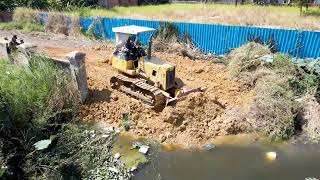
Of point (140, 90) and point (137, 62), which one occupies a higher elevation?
point (137, 62)

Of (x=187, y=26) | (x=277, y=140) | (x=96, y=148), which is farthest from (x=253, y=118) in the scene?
(x=187, y=26)

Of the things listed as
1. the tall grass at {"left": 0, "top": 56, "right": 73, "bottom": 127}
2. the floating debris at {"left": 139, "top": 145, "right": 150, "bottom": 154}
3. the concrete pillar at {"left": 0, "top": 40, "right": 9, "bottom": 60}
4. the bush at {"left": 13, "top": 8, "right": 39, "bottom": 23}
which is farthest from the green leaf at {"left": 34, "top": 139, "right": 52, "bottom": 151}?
the bush at {"left": 13, "top": 8, "right": 39, "bottom": 23}

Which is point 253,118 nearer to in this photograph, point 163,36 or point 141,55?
point 141,55

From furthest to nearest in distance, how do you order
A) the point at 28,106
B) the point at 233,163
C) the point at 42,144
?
the point at 233,163 → the point at 28,106 → the point at 42,144

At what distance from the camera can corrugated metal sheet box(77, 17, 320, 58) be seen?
13445 millimetres

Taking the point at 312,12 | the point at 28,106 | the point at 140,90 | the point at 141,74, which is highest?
the point at 312,12

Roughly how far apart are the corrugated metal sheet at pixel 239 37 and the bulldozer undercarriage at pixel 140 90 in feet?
17.2

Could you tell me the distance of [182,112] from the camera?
402 inches

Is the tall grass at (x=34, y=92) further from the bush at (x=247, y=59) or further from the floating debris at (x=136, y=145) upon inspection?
the bush at (x=247, y=59)

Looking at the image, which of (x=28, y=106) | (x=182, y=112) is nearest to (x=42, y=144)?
(x=28, y=106)

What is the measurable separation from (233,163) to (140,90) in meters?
3.84

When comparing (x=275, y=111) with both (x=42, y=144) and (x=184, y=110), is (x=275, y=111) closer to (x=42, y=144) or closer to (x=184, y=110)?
(x=184, y=110)

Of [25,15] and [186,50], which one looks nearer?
[186,50]

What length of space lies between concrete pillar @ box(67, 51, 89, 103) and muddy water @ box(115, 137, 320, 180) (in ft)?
7.41
